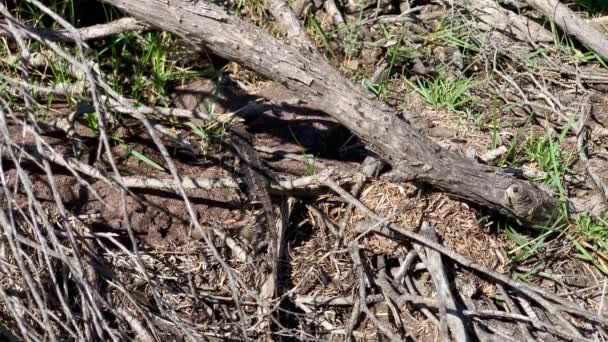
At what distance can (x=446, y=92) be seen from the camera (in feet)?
11.4

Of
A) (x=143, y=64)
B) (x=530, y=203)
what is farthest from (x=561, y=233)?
(x=143, y=64)

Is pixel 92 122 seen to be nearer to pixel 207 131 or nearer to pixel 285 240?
pixel 207 131

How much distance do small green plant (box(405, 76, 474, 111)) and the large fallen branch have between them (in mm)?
678

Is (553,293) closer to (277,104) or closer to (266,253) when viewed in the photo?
(266,253)

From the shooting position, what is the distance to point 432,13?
3.76 metres

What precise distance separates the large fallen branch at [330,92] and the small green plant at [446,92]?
68 centimetres

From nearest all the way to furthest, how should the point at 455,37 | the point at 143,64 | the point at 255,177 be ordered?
the point at 255,177 → the point at 143,64 → the point at 455,37

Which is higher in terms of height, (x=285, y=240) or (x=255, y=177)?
(x=255, y=177)

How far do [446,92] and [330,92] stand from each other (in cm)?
105

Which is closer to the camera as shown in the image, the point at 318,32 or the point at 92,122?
the point at 92,122

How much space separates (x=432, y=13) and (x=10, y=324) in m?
2.39

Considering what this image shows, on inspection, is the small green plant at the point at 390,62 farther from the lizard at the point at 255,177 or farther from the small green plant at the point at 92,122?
the small green plant at the point at 92,122

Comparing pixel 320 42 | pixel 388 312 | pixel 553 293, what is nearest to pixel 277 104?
pixel 320 42

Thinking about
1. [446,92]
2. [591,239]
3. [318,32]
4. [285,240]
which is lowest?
[591,239]
